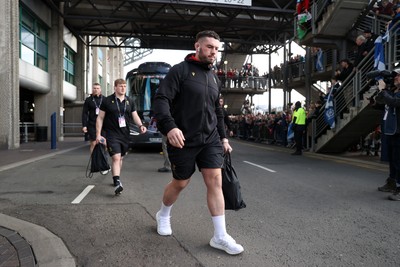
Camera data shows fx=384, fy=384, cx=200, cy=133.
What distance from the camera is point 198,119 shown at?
3.50 metres

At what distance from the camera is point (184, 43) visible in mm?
28859

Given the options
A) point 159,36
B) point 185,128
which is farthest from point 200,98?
point 159,36

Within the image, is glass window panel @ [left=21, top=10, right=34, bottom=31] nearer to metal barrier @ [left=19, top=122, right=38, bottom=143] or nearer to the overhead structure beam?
the overhead structure beam

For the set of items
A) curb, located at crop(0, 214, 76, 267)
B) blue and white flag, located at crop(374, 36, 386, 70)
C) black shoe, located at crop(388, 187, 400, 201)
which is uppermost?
blue and white flag, located at crop(374, 36, 386, 70)

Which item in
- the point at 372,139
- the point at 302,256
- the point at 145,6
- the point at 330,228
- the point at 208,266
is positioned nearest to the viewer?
the point at 208,266

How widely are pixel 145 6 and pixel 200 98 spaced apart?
2094 centimetres

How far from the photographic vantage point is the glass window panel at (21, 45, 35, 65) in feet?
58.1

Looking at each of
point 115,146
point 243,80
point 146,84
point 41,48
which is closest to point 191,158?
point 115,146

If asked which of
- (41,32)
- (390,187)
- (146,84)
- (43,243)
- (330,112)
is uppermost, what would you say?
(41,32)

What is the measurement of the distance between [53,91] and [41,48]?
2.37 m

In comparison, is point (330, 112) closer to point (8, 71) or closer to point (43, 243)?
point (43, 243)

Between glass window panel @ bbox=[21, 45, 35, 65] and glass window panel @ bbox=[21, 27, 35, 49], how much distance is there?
24 cm

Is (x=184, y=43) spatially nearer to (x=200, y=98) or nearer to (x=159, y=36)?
(x=159, y=36)

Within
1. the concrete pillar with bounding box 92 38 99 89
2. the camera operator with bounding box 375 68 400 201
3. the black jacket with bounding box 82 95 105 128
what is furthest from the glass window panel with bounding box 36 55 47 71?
the camera operator with bounding box 375 68 400 201
